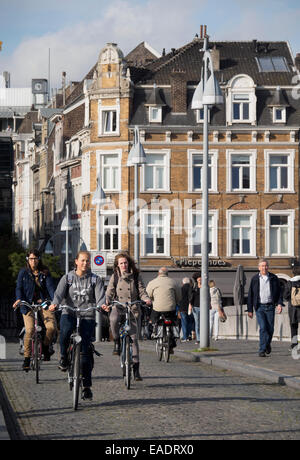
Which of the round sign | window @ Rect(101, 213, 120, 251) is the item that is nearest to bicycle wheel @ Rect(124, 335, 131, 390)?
the round sign

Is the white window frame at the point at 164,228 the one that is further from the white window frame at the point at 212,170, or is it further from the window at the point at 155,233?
the white window frame at the point at 212,170

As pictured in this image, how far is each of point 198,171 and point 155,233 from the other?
4051 mm

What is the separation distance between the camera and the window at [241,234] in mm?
53719

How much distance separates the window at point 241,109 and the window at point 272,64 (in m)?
3.73

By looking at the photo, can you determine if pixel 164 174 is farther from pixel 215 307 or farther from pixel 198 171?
A: pixel 215 307

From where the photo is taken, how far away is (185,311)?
94.4ft

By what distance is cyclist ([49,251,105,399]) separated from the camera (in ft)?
39.9

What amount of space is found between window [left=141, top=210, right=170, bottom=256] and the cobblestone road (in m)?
36.4

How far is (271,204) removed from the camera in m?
54.0

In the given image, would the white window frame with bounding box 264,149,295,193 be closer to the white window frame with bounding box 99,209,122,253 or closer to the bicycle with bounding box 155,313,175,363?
the white window frame with bounding box 99,209,122,253

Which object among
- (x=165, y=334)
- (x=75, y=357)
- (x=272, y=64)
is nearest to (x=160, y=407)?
(x=75, y=357)

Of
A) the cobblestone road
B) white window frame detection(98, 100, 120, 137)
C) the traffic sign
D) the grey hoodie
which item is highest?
white window frame detection(98, 100, 120, 137)

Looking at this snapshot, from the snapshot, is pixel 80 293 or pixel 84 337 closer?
pixel 84 337

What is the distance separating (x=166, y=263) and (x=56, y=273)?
12097 mm
